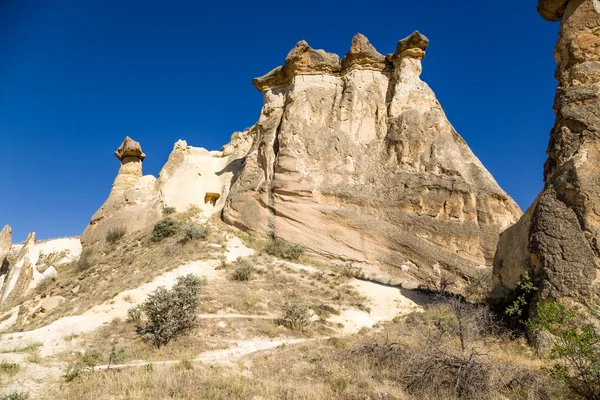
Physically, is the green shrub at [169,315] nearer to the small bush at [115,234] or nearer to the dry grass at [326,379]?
the dry grass at [326,379]

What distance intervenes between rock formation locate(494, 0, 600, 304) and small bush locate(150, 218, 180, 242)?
511 inches

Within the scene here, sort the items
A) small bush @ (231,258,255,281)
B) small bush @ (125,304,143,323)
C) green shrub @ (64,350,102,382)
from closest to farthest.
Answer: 1. green shrub @ (64,350,102,382)
2. small bush @ (125,304,143,323)
3. small bush @ (231,258,255,281)

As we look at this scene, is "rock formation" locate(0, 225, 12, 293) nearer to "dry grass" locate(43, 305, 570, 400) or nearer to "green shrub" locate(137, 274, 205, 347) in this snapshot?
"green shrub" locate(137, 274, 205, 347)

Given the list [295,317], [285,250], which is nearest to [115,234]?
[285,250]

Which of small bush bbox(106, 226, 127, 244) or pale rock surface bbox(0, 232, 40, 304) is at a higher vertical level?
small bush bbox(106, 226, 127, 244)

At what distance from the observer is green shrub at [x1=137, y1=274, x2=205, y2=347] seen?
28.0 feet

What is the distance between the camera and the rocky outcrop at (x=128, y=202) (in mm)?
20594

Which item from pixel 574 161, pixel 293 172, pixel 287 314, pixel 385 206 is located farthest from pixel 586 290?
pixel 293 172

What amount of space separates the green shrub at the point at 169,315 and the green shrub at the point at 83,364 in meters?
1.14

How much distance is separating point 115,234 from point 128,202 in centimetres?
256

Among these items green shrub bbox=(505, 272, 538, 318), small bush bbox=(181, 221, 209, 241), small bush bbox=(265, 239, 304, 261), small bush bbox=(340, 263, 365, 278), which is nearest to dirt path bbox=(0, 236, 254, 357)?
small bush bbox=(265, 239, 304, 261)

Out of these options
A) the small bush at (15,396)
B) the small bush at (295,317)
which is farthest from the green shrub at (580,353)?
the small bush at (15,396)

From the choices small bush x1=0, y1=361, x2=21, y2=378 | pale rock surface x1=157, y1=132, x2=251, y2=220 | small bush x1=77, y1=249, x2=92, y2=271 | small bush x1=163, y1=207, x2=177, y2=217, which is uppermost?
pale rock surface x1=157, y1=132, x2=251, y2=220

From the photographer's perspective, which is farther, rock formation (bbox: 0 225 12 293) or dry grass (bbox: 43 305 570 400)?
rock formation (bbox: 0 225 12 293)
